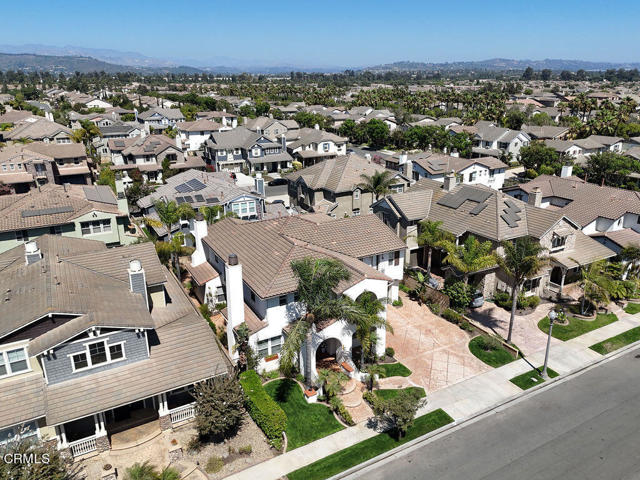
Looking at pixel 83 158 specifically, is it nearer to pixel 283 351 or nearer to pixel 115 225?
pixel 115 225

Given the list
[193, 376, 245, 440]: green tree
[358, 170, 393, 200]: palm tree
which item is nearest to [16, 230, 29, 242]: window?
[193, 376, 245, 440]: green tree

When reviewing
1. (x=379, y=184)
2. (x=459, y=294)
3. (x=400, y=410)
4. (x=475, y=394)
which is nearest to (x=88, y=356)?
(x=400, y=410)

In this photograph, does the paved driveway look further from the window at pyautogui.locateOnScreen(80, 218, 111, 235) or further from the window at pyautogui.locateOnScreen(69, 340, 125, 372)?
the window at pyautogui.locateOnScreen(80, 218, 111, 235)

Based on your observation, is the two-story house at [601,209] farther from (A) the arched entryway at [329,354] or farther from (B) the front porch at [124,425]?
(B) the front porch at [124,425]

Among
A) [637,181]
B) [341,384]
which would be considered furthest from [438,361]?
[637,181]

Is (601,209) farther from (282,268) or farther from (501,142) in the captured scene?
(501,142)

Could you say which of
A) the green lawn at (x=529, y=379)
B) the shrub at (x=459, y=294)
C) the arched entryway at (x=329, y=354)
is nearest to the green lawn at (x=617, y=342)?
the green lawn at (x=529, y=379)
